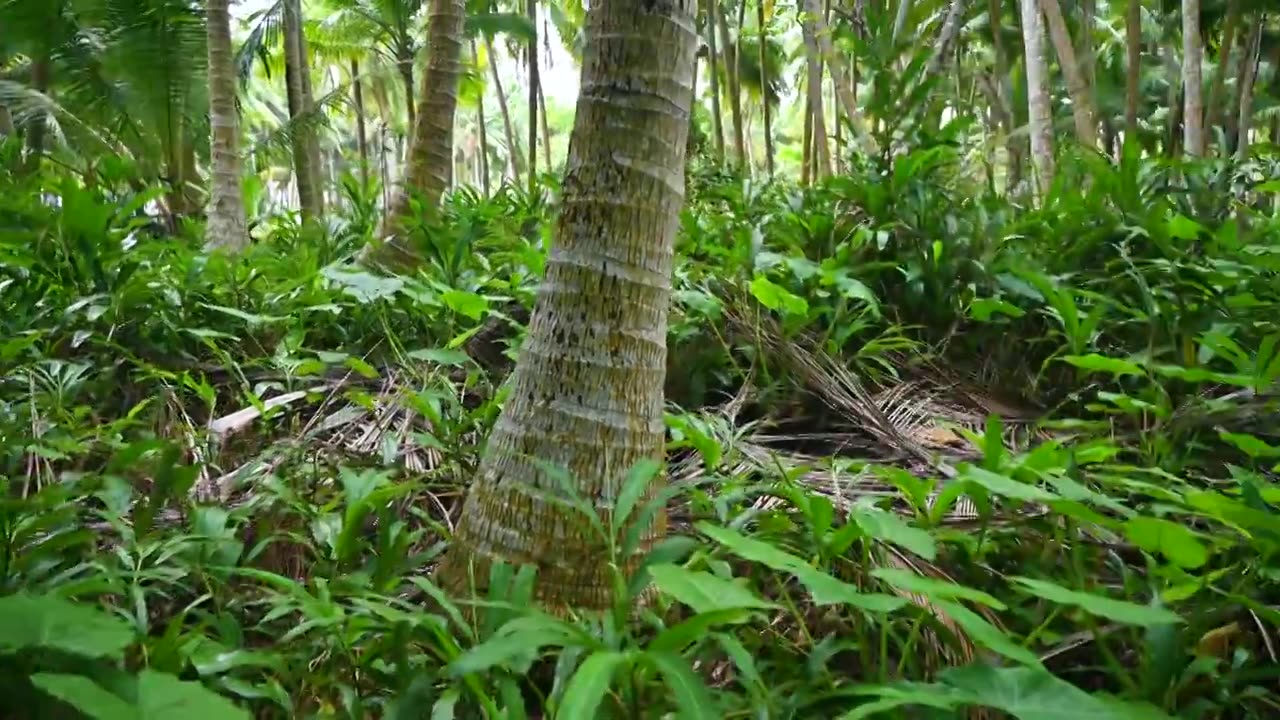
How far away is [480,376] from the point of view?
2.25 metres

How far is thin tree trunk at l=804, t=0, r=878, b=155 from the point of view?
3.66 m

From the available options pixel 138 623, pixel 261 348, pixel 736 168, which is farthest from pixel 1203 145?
pixel 138 623

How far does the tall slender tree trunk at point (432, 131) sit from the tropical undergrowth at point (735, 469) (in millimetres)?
194

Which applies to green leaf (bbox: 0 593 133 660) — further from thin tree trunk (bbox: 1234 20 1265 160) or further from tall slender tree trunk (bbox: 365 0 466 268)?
thin tree trunk (bbox: 1234 20 1265 160)

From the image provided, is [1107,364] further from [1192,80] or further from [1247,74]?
[1247,74]

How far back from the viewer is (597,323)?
1.33 metres

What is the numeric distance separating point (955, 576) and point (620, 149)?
923 mm

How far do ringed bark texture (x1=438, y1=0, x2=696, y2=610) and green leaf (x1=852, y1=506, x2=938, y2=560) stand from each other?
355 mm

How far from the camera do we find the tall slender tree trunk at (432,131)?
3295 millimetres

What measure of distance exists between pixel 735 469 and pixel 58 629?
130 cm

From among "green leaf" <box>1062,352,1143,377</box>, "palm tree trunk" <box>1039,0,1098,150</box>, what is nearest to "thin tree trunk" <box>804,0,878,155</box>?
"palm tree trunk" <box>1039,0,1098,150</box>

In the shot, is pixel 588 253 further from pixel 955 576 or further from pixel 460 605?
pixel 955 576

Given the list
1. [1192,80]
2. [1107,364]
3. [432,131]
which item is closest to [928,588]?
[1107,364]

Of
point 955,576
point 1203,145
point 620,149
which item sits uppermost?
point 1203,145
